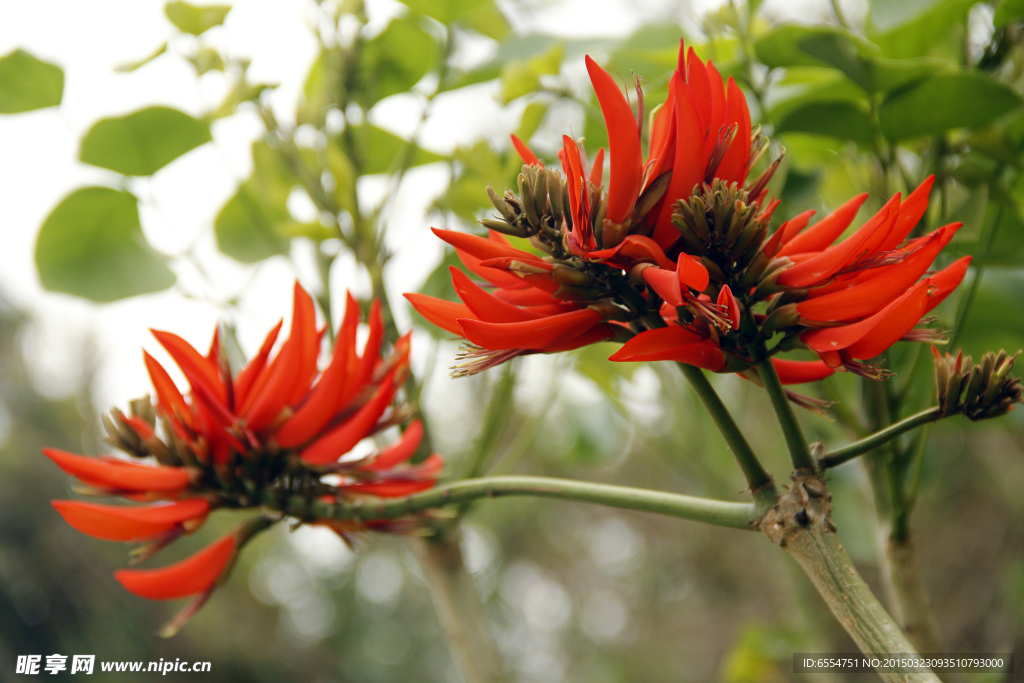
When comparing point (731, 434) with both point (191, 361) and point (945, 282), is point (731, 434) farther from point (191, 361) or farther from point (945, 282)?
point (191, 361)

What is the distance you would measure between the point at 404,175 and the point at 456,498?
→ 263mm

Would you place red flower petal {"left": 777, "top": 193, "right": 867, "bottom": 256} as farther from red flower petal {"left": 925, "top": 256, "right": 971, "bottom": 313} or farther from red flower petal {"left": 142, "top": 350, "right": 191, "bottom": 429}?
red flower petal {"left": 142, "top": 350, "right": 191, "bottom": 429}

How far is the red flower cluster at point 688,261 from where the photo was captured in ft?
0.57

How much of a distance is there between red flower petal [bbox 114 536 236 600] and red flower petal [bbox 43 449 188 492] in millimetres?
36

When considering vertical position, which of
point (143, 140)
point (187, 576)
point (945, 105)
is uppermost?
point (945, 105)

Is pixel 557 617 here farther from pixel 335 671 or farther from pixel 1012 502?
pixel 1012 502

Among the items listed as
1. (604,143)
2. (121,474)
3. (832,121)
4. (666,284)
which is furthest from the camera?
(604,143)

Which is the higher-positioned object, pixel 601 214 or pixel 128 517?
pixel 601 214

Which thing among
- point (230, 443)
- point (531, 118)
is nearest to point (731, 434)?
point (230, 443)

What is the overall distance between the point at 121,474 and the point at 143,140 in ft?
0.92

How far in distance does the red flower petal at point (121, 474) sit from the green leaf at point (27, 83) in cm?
30

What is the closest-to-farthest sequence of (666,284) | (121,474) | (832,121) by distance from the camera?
(666,284) < (121,474) < (832,121)

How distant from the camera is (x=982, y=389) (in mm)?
183

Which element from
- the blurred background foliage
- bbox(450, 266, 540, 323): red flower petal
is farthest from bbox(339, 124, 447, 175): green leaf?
bbox(450, 266, 540, 323): red flower petal
